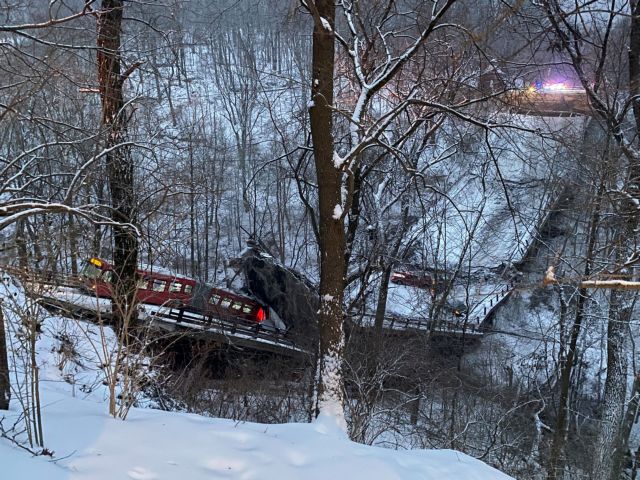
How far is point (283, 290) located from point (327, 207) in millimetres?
13066

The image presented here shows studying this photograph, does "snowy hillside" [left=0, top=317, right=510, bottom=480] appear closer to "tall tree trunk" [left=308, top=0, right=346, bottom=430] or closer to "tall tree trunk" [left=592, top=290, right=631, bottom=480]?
"tall tree trunk" [left=308, top=0, right=346, bottom=430]

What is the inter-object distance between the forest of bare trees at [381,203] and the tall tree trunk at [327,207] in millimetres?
27

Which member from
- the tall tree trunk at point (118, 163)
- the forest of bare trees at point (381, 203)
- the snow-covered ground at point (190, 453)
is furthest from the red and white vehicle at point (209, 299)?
the snow-covered ground at point (190, 453)

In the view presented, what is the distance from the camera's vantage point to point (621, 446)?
8938mm

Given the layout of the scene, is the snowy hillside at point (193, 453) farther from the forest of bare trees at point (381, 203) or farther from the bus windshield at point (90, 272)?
the bus windshield at point (90, 272)

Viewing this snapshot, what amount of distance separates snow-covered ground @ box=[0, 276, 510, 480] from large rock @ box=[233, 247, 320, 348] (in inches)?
403

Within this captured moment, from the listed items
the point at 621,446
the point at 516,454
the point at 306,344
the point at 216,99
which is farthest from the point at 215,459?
the point at 216,99

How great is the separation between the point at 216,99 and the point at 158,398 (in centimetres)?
2638

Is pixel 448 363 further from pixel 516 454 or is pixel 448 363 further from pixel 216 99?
pixel 216 99


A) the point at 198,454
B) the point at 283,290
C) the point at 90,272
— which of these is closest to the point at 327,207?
the point at 198,454

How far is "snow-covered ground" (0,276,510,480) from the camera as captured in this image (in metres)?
3.16

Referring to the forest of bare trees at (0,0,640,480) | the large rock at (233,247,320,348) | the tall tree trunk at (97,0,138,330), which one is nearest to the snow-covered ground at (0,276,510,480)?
the forest of bare trees at (0,0,640,480)

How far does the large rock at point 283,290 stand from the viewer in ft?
50.7

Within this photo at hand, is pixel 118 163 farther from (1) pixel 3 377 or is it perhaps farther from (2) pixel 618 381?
(2) pixel 618 381
